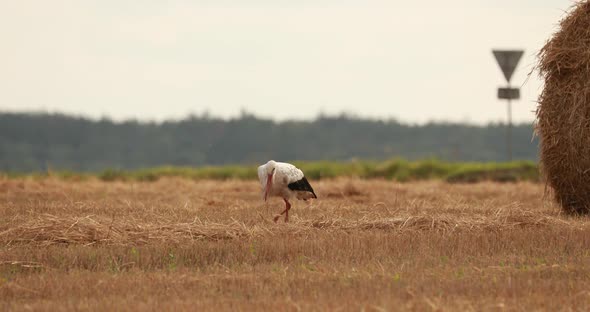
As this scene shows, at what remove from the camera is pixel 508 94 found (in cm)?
2616

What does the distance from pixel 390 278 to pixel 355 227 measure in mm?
3321

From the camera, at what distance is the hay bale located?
12.4m

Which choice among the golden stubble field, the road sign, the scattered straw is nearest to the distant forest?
the road sign

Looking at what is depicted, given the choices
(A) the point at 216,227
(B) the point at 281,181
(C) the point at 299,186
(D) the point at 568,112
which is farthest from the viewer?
(C) the point at 299,186

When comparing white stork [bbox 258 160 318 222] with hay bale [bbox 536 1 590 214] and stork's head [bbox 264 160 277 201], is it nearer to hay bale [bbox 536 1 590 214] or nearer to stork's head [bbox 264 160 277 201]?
stork's head [bbox 264 160 277 201]

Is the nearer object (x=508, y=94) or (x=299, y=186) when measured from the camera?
(x=299, y=186)

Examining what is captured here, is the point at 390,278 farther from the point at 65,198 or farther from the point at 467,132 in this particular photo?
the point at 467,132

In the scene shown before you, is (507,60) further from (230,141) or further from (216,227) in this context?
(230,141)

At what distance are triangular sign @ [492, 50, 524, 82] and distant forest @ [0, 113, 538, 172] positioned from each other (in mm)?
20321

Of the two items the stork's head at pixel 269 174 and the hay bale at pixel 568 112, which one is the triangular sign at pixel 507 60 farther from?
the stork's head at pixel 269 174

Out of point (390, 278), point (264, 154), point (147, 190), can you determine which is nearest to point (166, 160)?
point (264, 154)

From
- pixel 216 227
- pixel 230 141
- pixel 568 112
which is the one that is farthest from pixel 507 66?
pixel 230 141

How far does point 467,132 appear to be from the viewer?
57.6 meters

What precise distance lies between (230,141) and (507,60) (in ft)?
85.1
